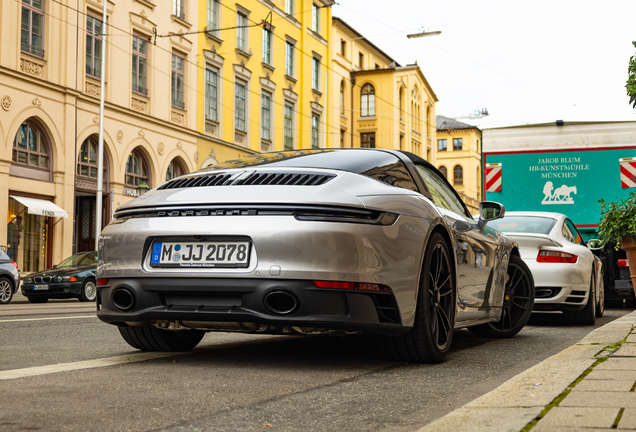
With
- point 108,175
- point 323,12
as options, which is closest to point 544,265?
point 108,175

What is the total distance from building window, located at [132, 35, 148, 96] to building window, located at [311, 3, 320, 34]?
672 inches

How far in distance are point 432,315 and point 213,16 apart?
102ft

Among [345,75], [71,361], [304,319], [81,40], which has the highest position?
[345,75]

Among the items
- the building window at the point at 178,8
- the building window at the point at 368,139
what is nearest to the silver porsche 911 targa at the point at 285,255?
the building window at the point at 178,8

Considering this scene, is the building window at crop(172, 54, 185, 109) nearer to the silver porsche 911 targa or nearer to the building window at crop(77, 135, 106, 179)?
the building window at crop(77, 135, 106, 179)

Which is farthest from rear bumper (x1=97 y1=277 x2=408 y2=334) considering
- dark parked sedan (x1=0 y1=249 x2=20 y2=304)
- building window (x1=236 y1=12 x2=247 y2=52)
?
building window (x1=236 y1=12 x2=247 y2=52)

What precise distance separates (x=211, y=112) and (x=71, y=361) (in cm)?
2997

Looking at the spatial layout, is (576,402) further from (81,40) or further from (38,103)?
(81,40)

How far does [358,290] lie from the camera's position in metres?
4.17

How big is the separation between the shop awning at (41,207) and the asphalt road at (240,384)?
18.2 m

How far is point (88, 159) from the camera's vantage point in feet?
87.4

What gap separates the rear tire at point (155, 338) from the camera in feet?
16.6

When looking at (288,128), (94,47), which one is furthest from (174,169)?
(288,128)

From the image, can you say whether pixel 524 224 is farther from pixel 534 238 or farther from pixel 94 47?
pixel 94 47
